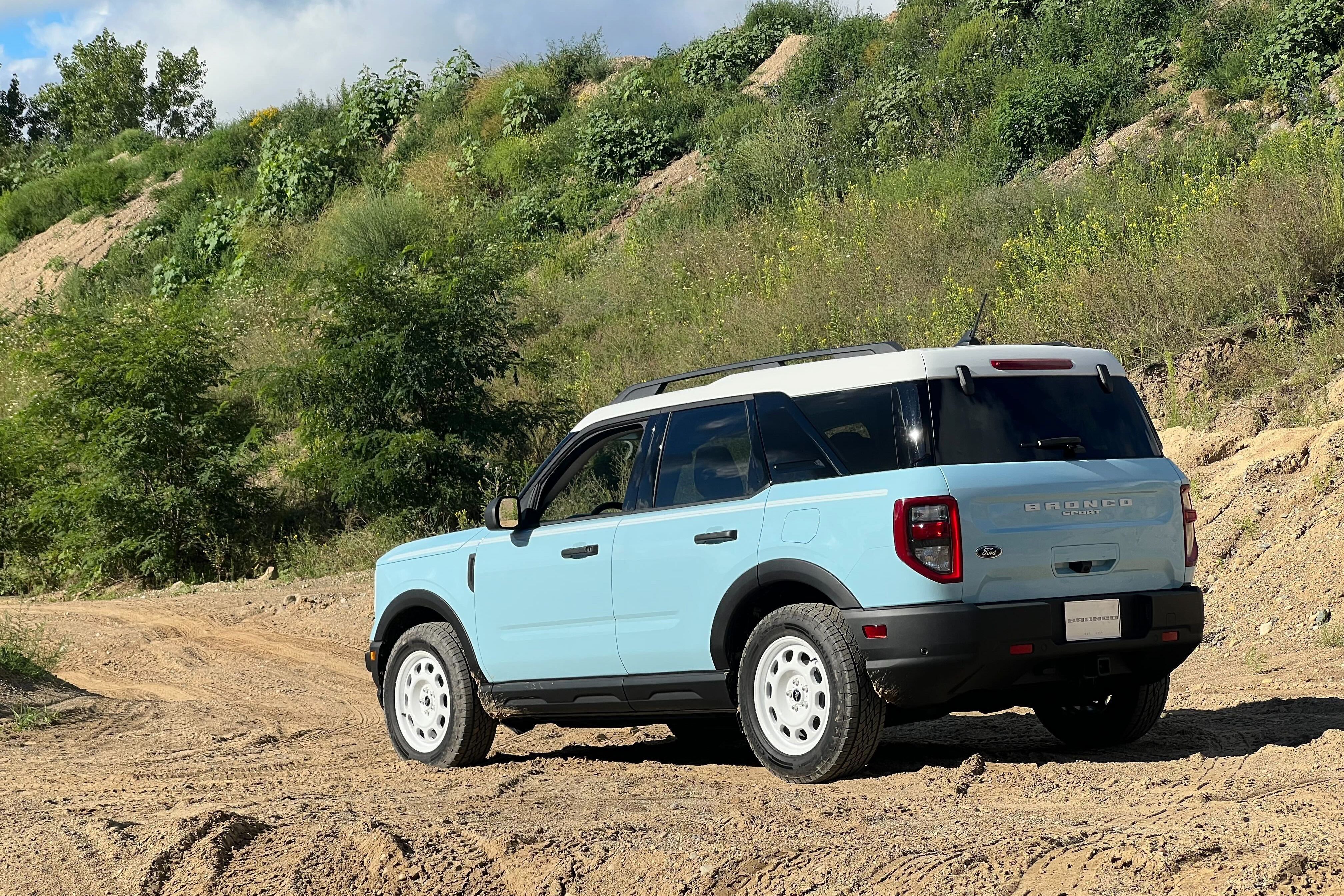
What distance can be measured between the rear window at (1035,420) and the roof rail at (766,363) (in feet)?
1.30

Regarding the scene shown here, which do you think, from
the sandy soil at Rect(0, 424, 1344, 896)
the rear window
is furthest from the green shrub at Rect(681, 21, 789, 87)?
the rear window

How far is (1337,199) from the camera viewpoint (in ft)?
46.4

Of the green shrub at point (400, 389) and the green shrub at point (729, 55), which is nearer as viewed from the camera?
the green shrub at point (400, 389)

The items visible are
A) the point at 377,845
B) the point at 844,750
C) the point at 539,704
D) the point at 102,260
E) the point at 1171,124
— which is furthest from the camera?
the point at 102,260

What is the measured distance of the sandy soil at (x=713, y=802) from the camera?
4.59 m

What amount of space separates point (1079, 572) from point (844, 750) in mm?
1306

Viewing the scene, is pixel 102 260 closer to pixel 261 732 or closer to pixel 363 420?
pixel 363 420

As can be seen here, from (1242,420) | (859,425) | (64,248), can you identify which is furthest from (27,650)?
(64,248)

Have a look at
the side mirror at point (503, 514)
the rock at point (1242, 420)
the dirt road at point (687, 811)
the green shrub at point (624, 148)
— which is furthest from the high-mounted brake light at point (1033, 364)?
the green shrub at point (624, 148)

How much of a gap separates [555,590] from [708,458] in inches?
46.3

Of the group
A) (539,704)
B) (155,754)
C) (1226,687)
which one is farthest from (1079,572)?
(155,754)

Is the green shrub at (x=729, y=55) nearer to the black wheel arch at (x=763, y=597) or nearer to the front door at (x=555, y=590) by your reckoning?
the front door at (x=555, y=590)

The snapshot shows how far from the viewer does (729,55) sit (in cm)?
3672

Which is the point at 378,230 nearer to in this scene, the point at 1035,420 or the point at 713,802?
the point at 1035,420
